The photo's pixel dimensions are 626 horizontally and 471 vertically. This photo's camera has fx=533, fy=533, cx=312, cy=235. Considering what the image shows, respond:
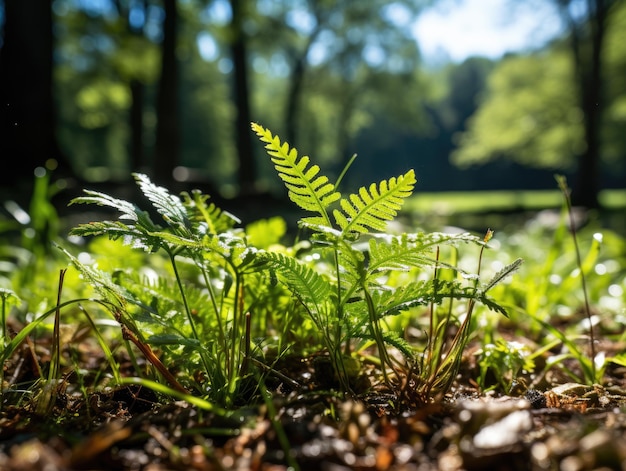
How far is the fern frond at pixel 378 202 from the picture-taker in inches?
34.1

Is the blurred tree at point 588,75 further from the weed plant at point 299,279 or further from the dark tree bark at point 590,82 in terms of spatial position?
the weed plant at point 299,279

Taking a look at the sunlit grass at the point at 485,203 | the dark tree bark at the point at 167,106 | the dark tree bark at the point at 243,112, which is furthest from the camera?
the dark tree bark at the point at 243,112

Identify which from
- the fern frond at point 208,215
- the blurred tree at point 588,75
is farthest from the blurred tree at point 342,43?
the fern frond at point 208,215

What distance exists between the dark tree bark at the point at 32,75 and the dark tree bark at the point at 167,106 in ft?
5.00

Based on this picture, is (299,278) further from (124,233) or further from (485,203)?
(485,203)

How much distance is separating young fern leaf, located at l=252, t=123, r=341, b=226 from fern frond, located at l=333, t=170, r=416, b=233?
1.3 inches

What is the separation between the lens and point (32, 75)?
7672 mm

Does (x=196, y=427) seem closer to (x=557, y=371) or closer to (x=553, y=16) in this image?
(x=557, y=371)

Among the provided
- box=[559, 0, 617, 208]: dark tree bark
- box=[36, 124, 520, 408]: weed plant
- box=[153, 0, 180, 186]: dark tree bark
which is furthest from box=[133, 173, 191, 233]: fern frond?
box=[559, 0, 617, 208]: dark tree bark

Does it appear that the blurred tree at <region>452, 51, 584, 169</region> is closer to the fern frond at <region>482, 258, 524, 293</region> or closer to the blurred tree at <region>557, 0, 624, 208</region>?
the blurred tree at <region>557, 0, 624, 208</region>

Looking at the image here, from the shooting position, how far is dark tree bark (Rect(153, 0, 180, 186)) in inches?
332

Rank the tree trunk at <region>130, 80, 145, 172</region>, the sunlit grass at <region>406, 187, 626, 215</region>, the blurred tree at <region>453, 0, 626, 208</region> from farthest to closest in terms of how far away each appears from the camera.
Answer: the blurred tree at <region>453, 0, 626, 208</region>
the tree trunk at <region>130, 80, 145, 172</region>
the sunlit grass at <region>406, 187, 626, 215</region>

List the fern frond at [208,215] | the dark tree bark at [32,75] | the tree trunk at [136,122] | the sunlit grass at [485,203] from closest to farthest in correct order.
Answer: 1. the fern frond at [208,215]
2. the dark tree bark at [32,75]
3. the sunlit grass at [485,203]
4. the tree trunk at [136,122]

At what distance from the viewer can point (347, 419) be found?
2.49 ft
